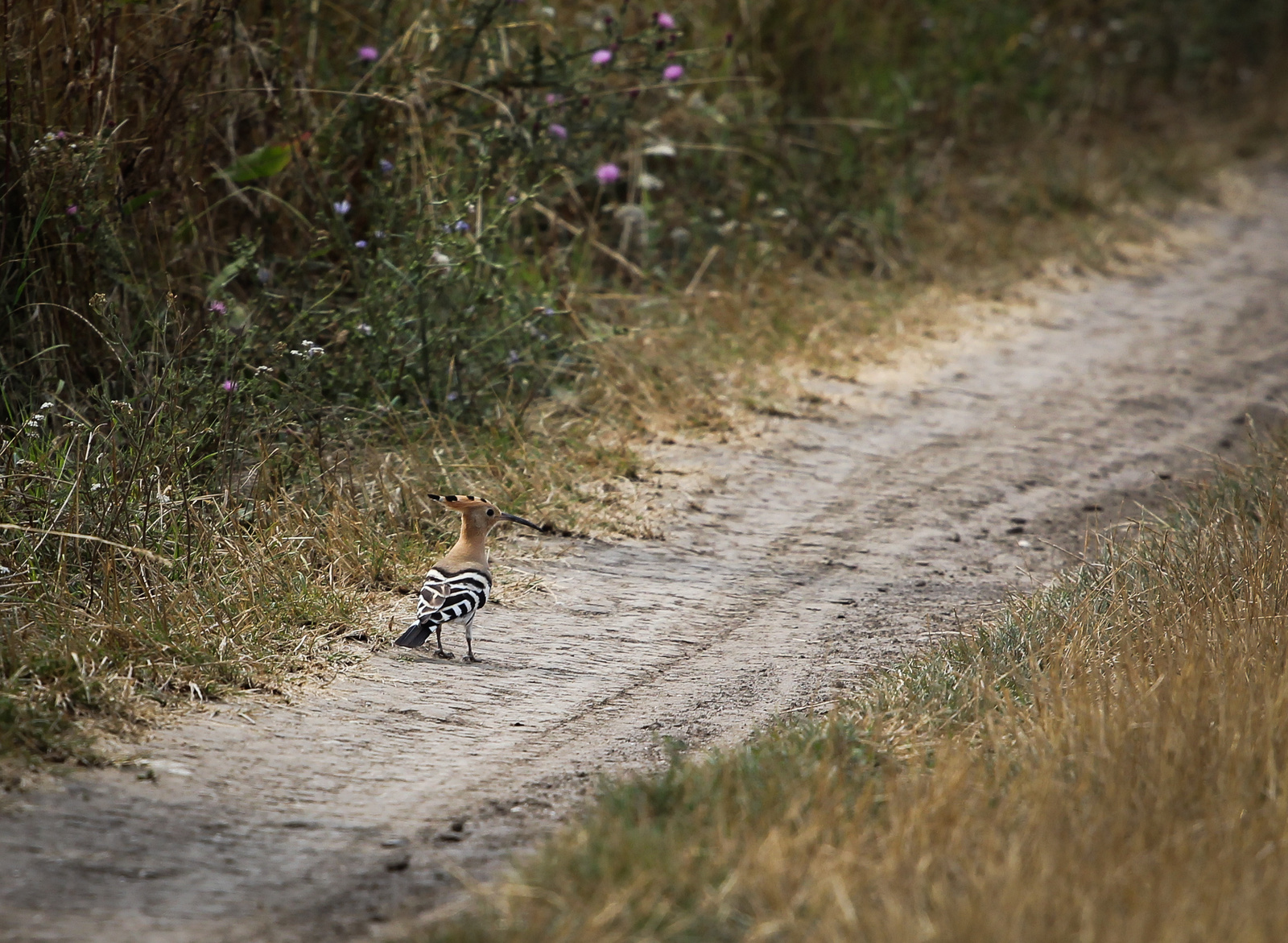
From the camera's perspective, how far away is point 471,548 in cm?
443

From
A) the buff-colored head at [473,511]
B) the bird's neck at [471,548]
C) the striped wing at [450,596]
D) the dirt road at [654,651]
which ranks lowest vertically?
the dirt road at [654,651]

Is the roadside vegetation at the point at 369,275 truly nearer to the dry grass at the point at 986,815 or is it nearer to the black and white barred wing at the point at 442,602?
the black and white barred wing at the point at 442,602

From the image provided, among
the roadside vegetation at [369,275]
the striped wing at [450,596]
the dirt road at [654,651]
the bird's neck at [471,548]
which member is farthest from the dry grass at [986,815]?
the roadside vegetation at [369,275]

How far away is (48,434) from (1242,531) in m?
4.39

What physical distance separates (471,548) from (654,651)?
70cm

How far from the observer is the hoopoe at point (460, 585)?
13.5 feet

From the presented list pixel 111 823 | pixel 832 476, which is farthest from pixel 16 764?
pixel 832 476

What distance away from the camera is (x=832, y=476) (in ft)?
20.9

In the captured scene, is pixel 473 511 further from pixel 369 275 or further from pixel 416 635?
pixel 369 275

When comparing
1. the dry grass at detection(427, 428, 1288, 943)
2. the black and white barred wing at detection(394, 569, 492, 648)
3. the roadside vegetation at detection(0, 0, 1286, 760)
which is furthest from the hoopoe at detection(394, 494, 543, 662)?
the dry grass at detection(427, 428, 1288, 943)

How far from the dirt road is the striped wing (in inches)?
8.4

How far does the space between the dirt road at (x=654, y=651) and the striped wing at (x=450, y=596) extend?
8.4 inches

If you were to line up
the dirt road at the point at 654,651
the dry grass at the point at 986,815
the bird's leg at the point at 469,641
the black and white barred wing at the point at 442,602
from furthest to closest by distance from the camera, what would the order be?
the bird's leg at the point at 469,641 < the black and white barred wing at the point at 442,602 < the dirt road at the point at 654,651 < the dry grass at the point at 986,815

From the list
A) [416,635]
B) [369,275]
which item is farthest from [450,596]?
[369,275]
